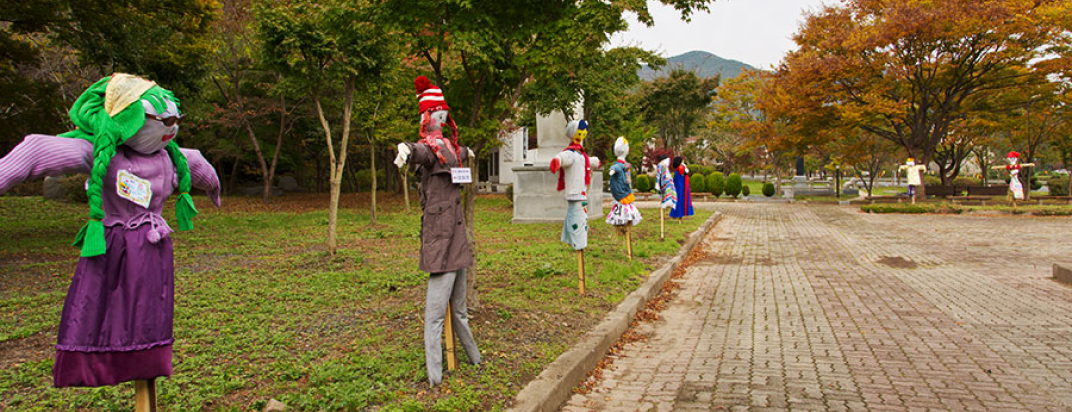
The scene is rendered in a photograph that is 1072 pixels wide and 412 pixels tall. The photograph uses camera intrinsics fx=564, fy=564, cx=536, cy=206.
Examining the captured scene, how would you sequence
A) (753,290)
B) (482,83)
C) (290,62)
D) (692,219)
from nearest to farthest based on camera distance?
(482,83), (753,290), (290,62), (692,219)

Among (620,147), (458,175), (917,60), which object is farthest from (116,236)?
(917,60)

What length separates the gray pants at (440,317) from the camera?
152 inches

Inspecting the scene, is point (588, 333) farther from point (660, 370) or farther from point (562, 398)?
point (562, 398)

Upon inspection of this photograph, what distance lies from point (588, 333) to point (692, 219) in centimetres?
1313

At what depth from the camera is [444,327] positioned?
4172mm

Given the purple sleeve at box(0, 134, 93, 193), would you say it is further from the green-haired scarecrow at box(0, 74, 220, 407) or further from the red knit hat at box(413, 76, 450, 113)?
the red knit hat at box(413, 76, 450, 113)

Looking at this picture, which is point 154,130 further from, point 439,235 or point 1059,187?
point 1059,187

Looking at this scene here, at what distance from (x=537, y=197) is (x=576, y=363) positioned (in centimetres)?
1047

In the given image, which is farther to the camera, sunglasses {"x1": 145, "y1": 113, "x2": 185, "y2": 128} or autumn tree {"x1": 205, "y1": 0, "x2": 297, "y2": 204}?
autumn tree {"x1": 205, "y1": 0, "x2": 297, "y2": 204}

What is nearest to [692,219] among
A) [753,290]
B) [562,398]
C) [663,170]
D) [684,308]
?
[663,170]

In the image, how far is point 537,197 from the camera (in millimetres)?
14734

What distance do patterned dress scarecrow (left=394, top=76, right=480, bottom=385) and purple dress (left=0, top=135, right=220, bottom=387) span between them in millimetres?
1478

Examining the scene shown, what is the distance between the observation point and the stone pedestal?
1461cm

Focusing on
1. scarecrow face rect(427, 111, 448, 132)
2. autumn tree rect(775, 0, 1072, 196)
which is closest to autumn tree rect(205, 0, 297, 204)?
scarecrow face rect(427, 111, 448, 132)
